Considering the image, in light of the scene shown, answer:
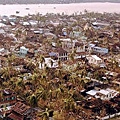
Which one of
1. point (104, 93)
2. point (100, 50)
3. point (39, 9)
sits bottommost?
point (39, 9)

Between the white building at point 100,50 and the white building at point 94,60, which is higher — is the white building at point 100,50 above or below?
below

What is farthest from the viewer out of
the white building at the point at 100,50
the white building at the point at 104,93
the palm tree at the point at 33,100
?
the white building at the point at 100,50

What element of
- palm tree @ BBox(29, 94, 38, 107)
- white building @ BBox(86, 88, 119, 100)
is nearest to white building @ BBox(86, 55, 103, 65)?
white building @ BBox(86, 88, 119, 100)

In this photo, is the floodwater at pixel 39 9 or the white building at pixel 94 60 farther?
the floodwater at pixel 39 9

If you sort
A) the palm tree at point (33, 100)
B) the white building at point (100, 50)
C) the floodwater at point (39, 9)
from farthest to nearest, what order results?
the floodwater at point (39, 9) → the white building at point (100, 50) → the palm tree at point (33, 100)

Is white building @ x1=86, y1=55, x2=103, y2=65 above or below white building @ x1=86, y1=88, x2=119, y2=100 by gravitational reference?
below

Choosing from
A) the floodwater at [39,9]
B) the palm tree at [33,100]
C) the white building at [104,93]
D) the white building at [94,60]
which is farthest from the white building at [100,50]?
the floodwater at [39,9]

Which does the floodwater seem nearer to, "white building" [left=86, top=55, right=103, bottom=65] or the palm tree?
"white building" [left=86, top=55, right=103, bottom=65]

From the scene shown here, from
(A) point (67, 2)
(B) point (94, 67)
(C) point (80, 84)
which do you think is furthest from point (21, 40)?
(A) point (67, 2)

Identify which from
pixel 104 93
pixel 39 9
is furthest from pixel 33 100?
pixel 39 9

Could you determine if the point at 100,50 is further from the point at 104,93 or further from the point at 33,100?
the point at 33,100

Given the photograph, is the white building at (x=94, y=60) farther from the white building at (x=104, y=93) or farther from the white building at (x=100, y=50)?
the white building at (x=104, y=93)
